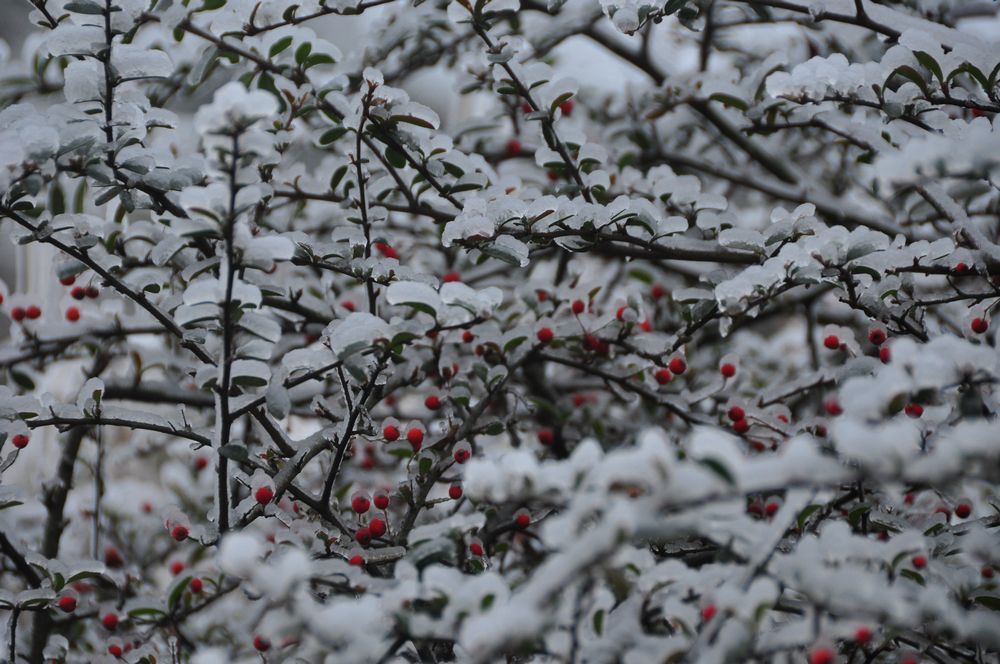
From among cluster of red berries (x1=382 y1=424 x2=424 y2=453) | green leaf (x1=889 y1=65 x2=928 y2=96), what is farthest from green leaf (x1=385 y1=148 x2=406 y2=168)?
green leaf (x1=889 y1=65 x2=928 y2=96)

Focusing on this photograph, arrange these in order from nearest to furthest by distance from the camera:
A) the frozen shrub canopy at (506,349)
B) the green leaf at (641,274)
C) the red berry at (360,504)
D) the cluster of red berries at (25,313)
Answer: the frozen shrub canopy at (506,349) → the red berry at (360,504) → the cluster of red berries at (25,313) → the green leaf at (641,274)

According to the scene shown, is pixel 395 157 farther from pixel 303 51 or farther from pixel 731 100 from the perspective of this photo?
pixel 731 100

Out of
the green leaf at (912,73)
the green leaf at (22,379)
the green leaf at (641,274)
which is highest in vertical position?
the green leaf at (912,73)

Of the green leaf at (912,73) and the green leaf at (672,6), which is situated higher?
the green leaf at (672,6)

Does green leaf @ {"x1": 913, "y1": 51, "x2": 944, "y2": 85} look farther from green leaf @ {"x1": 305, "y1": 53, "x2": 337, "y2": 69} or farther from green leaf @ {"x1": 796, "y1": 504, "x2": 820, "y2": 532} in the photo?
green leaf @ {"x1": 305, "y1": 53, "x2": 337, "y2": 69}

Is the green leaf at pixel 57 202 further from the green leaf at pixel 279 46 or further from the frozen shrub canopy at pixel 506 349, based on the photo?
the green leaf at pixel 279 46

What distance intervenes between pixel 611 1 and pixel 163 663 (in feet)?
5.06

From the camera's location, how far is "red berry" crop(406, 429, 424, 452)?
1494 millimetres

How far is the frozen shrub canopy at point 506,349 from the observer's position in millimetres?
853

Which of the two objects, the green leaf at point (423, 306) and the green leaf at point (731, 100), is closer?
the green leaf at point (423, 306)

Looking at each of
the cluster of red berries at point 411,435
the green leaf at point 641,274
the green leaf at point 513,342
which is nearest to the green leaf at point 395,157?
the green leaf at point 513,342

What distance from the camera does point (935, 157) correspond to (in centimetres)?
92

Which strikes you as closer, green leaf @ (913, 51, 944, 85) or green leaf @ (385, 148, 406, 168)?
green leaf @ (913, 51, 944, 85)

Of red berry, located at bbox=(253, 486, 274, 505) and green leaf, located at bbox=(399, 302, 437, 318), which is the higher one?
green leaf, located at bbox=(399, 302, 437, 318)
